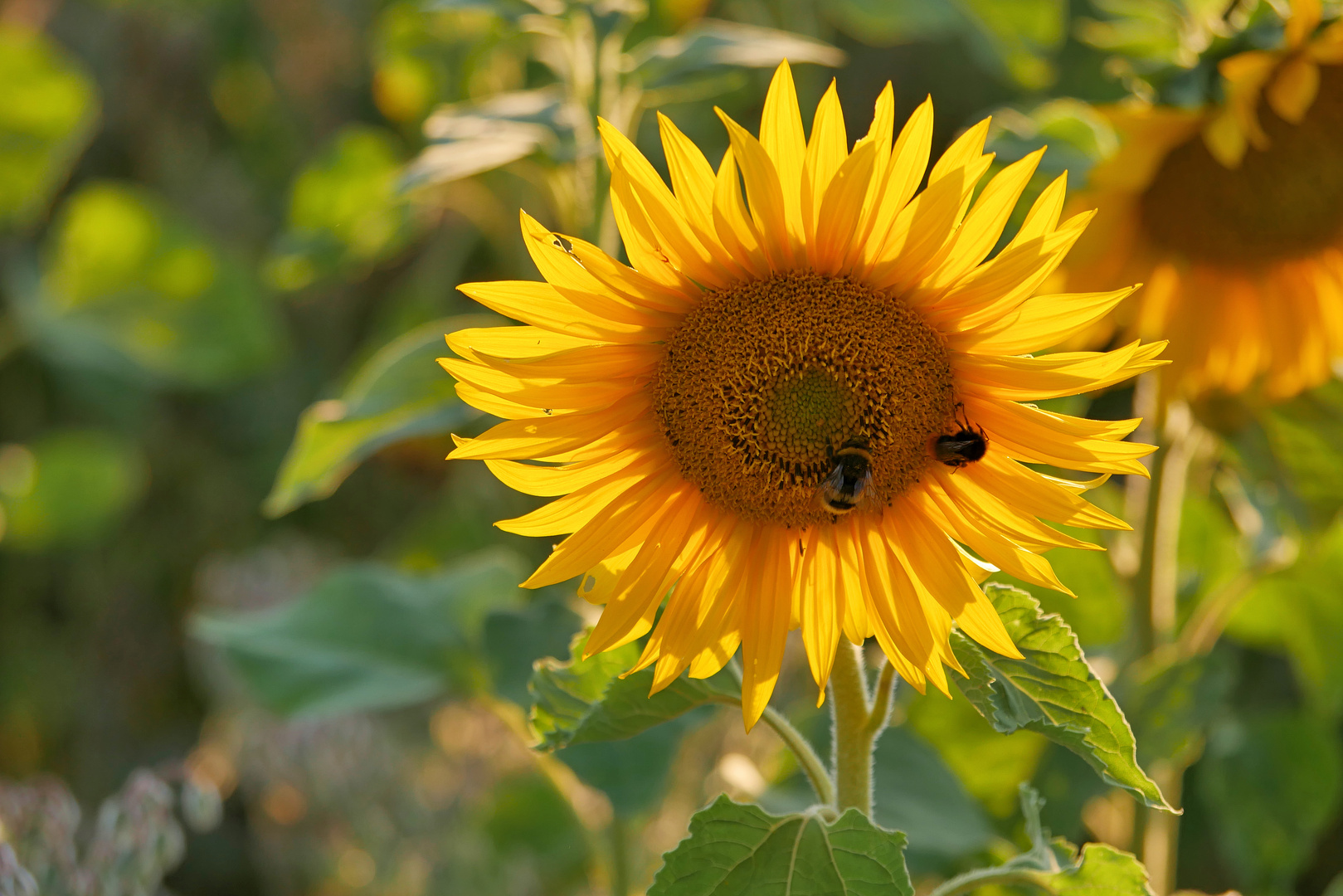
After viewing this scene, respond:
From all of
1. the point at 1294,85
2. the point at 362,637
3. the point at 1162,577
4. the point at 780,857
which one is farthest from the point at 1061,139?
the point at 362,637

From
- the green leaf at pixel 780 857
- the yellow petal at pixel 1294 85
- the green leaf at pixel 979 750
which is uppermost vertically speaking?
the yellow petal at pixel 1294 85

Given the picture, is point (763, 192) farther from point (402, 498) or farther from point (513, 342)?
point (402, 498)

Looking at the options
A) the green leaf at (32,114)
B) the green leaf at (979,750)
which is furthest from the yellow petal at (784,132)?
the green leaf at (32,114)

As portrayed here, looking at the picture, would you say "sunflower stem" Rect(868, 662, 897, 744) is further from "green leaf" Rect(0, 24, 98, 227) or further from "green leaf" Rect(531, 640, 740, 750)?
"green leaf" Rect(0, 24, 98, 227)

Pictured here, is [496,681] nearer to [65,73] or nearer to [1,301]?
[65,73]

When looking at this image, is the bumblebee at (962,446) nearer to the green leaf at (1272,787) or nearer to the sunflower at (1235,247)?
the sunflower at (1235,247)

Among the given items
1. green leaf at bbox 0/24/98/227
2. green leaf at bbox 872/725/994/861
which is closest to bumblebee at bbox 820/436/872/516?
green leaf at bbox 872/725/994/861
